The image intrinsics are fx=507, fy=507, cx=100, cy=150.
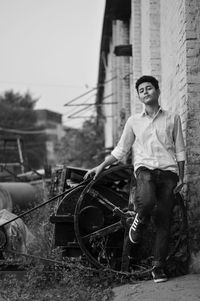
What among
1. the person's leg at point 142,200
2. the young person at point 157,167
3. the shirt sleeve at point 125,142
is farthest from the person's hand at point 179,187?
the shirt sleeve at point 125,142

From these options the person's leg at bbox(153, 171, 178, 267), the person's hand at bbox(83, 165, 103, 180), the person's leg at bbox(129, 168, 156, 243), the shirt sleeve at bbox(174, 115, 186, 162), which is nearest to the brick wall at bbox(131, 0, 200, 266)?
the shirt sleeve at bbox(174, 115, 186, 162)

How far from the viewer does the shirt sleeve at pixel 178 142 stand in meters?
4.86

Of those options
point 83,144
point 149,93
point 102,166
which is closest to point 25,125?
point 83,144

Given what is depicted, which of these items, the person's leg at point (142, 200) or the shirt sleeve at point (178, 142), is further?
the shirt sleeve at point (178, 142)

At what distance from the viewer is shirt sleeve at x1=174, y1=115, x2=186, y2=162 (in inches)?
191

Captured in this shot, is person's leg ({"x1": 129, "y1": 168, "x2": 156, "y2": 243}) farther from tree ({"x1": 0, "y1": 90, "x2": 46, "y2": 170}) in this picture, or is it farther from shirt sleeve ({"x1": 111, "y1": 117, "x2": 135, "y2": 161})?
tree ({"x1": 0, "y1": 90, "x2": 46, "y2": 170})

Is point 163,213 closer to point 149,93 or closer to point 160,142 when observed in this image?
point 160,142

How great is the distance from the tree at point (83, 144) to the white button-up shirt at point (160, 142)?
15.2 metres

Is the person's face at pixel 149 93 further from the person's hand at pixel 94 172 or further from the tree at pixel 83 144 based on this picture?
the tree at pixel 83 144

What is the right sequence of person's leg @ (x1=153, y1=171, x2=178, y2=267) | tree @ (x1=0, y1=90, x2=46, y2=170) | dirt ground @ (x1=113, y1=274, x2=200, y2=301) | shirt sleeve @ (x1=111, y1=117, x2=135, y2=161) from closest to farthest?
dirt ground @ (x1=113, y1=274, x2=200, y2=301), person's leg @ (x1=153, y1=171, x2=178, y2=267), shirt sleeve @ (x1=111, y1=117, x2=135, y2=161), tree @ (x1=0, y1=90, x2=46, y2=170)

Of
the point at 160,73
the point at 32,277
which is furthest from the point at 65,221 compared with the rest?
the point at 160,73

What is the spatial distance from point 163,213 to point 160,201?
12 centimetres

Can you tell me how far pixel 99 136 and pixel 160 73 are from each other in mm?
16907

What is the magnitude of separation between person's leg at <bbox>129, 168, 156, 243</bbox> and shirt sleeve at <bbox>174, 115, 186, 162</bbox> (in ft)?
1.07
